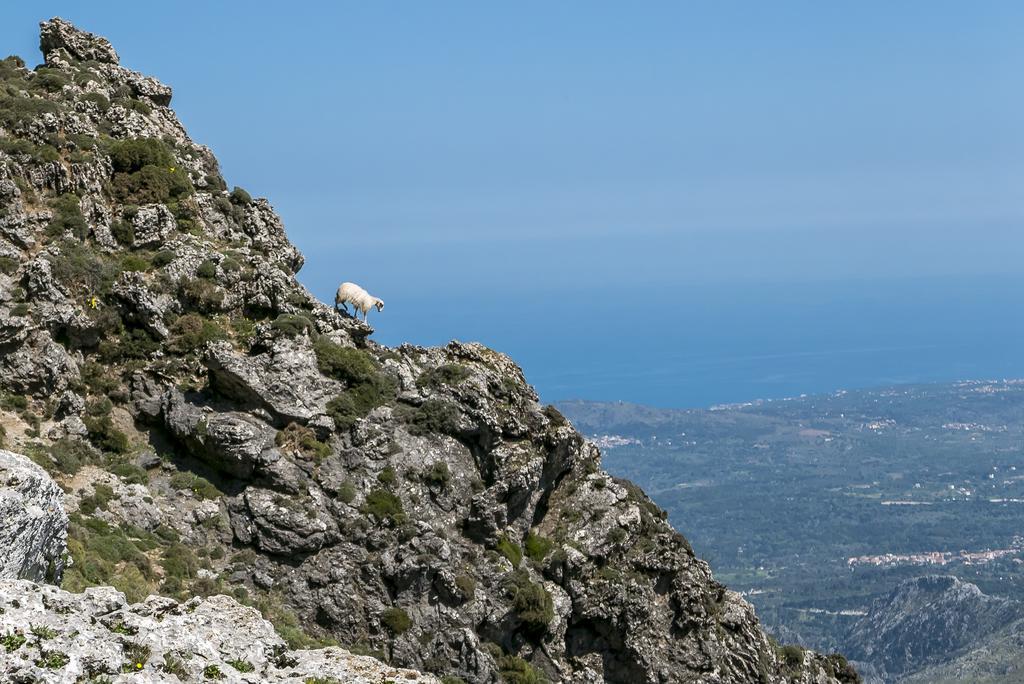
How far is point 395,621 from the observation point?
36.3 metres

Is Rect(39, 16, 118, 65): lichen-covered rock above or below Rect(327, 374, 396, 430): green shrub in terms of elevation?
above

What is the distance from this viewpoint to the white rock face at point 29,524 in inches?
891

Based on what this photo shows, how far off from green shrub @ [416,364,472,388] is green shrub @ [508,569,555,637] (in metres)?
7.12

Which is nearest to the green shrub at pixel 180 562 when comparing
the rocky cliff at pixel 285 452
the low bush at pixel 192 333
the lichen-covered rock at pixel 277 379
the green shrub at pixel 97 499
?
the rocky cliff at pixel 285 452

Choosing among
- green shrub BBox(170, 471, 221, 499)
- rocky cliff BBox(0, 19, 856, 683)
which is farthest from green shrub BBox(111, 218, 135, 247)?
green shrub BBox(170, 471, 221, 499)

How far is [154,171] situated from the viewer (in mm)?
44844

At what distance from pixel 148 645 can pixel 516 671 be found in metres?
Result: 19.7

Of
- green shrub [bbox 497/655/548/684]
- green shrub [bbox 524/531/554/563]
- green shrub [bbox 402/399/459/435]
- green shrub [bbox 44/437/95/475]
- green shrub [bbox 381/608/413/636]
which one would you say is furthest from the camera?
green shrub [bbox 524/531/554/563]

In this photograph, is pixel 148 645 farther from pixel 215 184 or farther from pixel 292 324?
pixel 215 184

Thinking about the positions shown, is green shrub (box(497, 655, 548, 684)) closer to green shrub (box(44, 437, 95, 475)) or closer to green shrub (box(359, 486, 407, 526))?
green shrub (box(359, 486, 407, 526))

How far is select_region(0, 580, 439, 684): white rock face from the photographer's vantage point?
1880 centimetres

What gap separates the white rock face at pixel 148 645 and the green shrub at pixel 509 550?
62.2 feet

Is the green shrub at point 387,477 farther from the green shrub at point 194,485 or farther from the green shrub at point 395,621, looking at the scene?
the green shrub at point 194,485

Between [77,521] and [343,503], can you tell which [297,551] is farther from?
[77,521]
